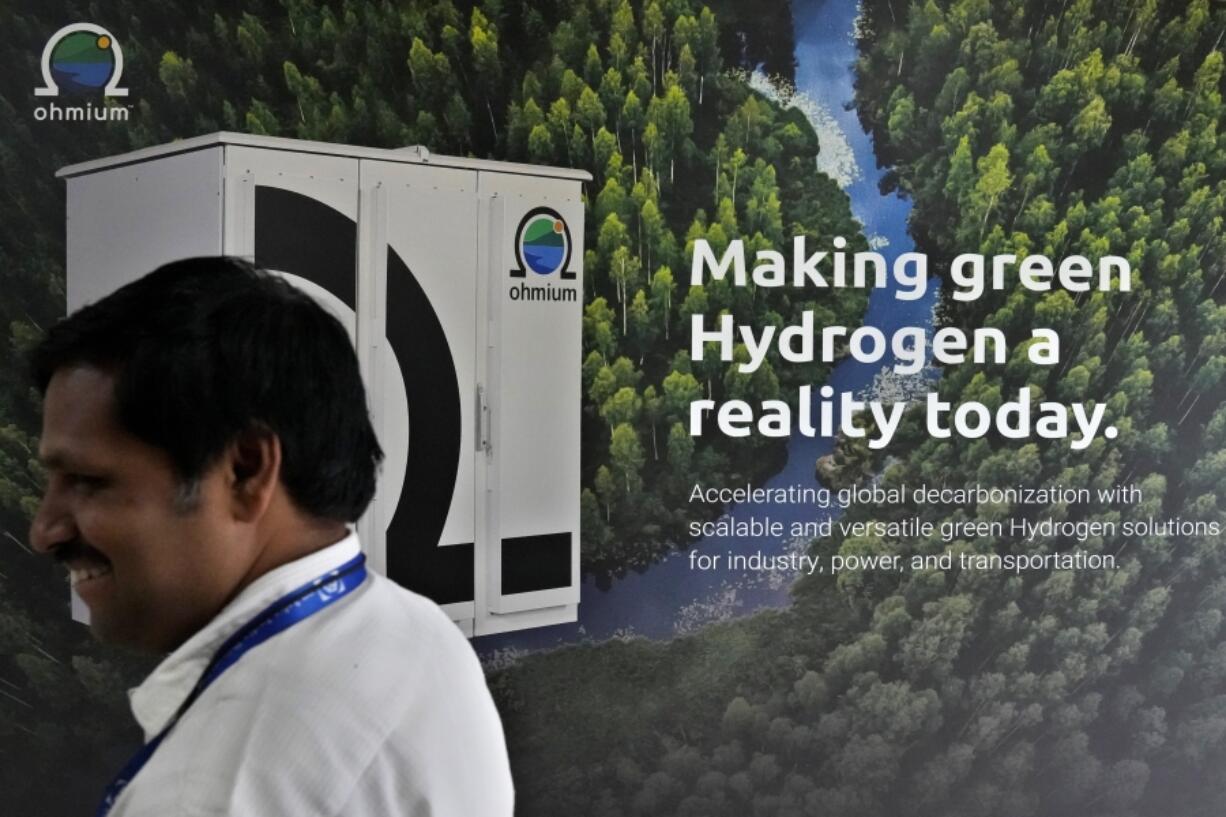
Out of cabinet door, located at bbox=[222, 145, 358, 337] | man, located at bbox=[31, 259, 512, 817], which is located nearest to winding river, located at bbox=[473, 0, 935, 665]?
cabinet door, located at bbox=[222, 145, 358, 337]

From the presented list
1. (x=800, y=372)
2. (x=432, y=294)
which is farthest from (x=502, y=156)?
(x=800, y=372)

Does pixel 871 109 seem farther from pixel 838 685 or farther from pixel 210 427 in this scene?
pixel 210 427

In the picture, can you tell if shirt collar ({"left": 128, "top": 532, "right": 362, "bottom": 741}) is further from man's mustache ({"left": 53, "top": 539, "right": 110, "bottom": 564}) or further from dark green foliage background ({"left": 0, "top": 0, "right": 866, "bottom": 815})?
dark green foliage background ({"left": 0, "top": 0, "right": 866, "bottom": 815})

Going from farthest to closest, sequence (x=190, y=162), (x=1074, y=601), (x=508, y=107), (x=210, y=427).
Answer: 1. (x=1074, y=601)
2. (x=508, y=107)
3. (x=190, y=162)
4. (x=210, y=427)

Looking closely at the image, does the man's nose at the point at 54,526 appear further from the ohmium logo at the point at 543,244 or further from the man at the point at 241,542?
the ohmium logo at the point at 543,244

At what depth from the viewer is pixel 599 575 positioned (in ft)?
12.5

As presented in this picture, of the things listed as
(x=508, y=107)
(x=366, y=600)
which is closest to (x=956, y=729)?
(x=508, y=107)

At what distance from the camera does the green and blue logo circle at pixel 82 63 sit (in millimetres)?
3607

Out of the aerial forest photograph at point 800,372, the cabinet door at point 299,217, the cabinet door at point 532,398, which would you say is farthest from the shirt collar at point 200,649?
the aerial forest photograph at point 800,372

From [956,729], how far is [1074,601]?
504 millimetres

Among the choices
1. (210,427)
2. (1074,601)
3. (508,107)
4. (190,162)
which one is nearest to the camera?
(210,427)

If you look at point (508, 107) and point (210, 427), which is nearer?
point (210, 427)

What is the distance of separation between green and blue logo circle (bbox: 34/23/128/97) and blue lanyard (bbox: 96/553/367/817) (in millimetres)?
3052

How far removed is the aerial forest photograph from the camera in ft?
12.0
